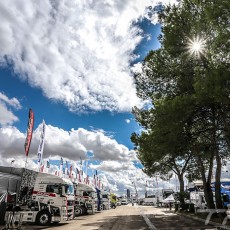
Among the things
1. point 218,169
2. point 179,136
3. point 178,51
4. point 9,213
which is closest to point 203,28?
point 178,51

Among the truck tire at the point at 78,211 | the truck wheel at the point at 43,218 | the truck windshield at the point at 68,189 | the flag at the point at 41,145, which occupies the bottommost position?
the truck wheel at the point at 43,218

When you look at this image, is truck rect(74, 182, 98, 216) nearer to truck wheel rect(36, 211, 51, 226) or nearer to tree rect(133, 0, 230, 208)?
truck wheel rect(36, 211, 51, 226)

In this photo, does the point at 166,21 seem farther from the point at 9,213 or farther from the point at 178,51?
the point at 9,213

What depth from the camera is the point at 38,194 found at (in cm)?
1906

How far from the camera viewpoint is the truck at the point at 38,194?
58.7ft

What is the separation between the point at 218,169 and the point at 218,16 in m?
10.2

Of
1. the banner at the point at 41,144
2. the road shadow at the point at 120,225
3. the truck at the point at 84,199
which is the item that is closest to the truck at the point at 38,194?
the road shadow at the point at 120,225

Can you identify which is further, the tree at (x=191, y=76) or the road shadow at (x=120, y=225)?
the road shadow at (x=120, y=225)

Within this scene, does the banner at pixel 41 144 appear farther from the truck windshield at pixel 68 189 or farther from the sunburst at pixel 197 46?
the sunburst at pixel 197 46

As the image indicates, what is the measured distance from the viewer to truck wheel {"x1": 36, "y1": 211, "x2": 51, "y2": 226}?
58.0 ft

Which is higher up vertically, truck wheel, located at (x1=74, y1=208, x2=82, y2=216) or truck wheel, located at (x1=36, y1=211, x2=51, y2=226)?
truck wheel, located at (x1=74, y1=208, x2=82, y2=216)

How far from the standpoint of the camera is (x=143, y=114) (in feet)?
84.1

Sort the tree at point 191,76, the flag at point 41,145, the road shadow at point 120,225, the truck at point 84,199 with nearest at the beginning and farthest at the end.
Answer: the tree at point 191,76
the road shadow at point 120,225
the flag at point 41,145
the truck at point 84,199

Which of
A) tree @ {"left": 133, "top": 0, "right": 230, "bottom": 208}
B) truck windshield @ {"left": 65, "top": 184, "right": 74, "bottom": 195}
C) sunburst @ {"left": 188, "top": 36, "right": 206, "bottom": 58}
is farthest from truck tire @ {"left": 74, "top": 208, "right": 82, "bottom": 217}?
sunburst @ {"left": 188, "top": 36, "right": 206, "bottom": 58}
